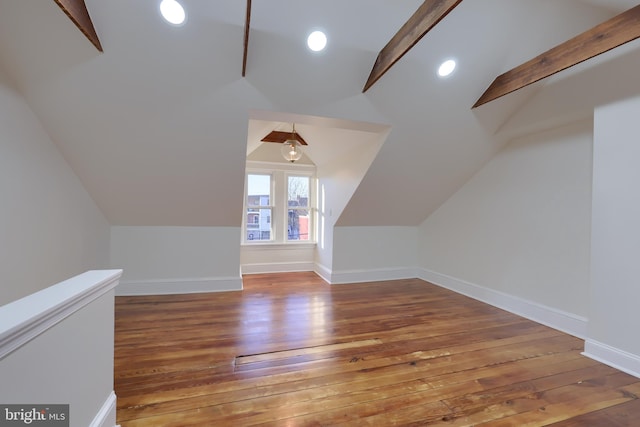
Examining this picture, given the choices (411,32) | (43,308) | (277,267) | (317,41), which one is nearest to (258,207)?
(277,267)

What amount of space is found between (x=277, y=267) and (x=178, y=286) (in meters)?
1.79

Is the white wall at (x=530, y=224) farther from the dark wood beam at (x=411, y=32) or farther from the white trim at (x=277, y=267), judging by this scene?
the white trim at (x=277, y=267)

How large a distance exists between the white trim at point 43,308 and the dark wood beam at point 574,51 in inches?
139

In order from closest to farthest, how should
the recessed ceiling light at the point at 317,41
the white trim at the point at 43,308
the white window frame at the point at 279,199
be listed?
the white trim at the point at 43,308, the recessed ceiling light at the point at 317,41, the white window frame at the point at 279,199

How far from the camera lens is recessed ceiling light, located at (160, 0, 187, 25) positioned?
2.03 meters

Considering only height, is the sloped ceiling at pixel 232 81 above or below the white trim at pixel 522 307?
above

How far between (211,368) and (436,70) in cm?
329

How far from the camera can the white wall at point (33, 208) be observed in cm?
211

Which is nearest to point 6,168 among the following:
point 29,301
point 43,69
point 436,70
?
point 43,69

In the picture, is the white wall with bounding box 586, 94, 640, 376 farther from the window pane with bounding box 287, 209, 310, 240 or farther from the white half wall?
the window pane with bounding box 287, 209, 310, 240

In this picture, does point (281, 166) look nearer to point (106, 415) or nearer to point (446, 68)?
point (446, 68)

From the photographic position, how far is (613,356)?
2203mm

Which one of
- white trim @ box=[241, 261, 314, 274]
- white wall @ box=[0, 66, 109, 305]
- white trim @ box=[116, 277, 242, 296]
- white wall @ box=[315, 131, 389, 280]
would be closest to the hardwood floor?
white trim @ box=[116, 277, 242, 296]

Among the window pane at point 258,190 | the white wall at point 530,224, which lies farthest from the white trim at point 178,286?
the white wall at point 530,224
